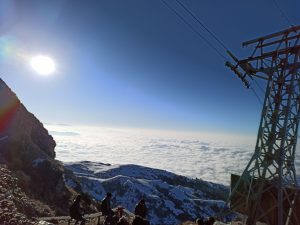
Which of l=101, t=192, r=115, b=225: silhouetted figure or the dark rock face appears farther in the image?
the dark rock face

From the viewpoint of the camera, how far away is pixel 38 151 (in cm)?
4922

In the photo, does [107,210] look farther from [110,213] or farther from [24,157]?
[24,157]

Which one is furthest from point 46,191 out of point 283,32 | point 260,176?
point 283,32

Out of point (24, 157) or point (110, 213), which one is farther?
point (24, 157)

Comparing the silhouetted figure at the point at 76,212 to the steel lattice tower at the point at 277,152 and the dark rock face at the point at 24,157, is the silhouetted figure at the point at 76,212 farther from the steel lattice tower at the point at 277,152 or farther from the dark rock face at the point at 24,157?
the dark rock face at the point at 24,157

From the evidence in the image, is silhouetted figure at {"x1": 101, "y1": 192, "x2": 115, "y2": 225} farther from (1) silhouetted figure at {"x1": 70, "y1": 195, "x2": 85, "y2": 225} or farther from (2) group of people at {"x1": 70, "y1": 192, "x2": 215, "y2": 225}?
(1) silhouetted figure at {"x1": 70, "y1": 195, "x2": 85, "y2": 225}

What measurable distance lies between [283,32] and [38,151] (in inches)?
1648

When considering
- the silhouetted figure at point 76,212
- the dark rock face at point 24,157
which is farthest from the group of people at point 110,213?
the dark rock face at point 24,157

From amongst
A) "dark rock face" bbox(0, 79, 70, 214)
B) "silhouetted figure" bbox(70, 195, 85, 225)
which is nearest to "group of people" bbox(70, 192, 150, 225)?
"silhouetted figure" bbox(70, 195, 85, 225)

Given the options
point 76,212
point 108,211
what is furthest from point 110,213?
point 76,212

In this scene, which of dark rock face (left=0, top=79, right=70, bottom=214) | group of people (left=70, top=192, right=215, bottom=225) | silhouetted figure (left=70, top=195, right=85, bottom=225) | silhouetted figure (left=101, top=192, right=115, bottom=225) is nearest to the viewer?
group of people (left=70, top=192, right=215, bottom=225)

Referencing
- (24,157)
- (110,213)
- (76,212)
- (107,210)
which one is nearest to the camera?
(76,212)

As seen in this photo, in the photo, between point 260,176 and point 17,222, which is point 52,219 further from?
point 260,176

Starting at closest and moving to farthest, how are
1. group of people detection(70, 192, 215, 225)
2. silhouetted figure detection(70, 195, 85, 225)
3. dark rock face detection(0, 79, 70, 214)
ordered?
1. group of people detection(70, 192, 215, 225)
2. silhouetted figure detection(70, 195, 85, 225)
3. dark rock face detection(0, 79, 70, 214)
